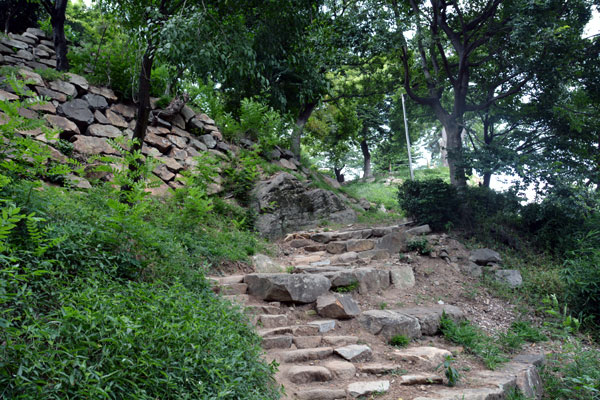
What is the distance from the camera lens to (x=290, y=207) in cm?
949

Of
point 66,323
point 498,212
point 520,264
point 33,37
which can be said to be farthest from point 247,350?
point 33,37

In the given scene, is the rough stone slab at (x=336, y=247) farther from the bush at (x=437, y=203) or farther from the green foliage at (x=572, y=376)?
the green foliage at (x=572, y=376)

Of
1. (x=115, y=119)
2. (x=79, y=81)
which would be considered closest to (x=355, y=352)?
(x=115, y=119)

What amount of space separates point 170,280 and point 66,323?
1.69 metres

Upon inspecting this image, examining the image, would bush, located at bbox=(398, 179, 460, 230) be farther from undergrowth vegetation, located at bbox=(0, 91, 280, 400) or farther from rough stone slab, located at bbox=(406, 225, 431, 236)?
undergrowth vegetation, located at bbox=(0, 91, 280, 400)

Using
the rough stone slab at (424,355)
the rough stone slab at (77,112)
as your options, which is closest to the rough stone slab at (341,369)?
the rough stone slab at (424,355)

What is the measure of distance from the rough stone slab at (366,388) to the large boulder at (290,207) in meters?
5.34

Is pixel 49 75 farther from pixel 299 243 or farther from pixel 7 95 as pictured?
pixel 299 243

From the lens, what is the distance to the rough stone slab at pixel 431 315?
16.9 ft

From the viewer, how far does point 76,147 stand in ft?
23.6

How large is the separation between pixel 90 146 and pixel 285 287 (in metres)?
5.09

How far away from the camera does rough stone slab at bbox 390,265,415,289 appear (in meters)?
6.48

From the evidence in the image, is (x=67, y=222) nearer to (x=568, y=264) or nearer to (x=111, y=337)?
(x=111, y=337)

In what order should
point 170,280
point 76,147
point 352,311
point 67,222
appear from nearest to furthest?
1. point 67,222
2. point 170,280
3. point 352,311
4. point 76,147
